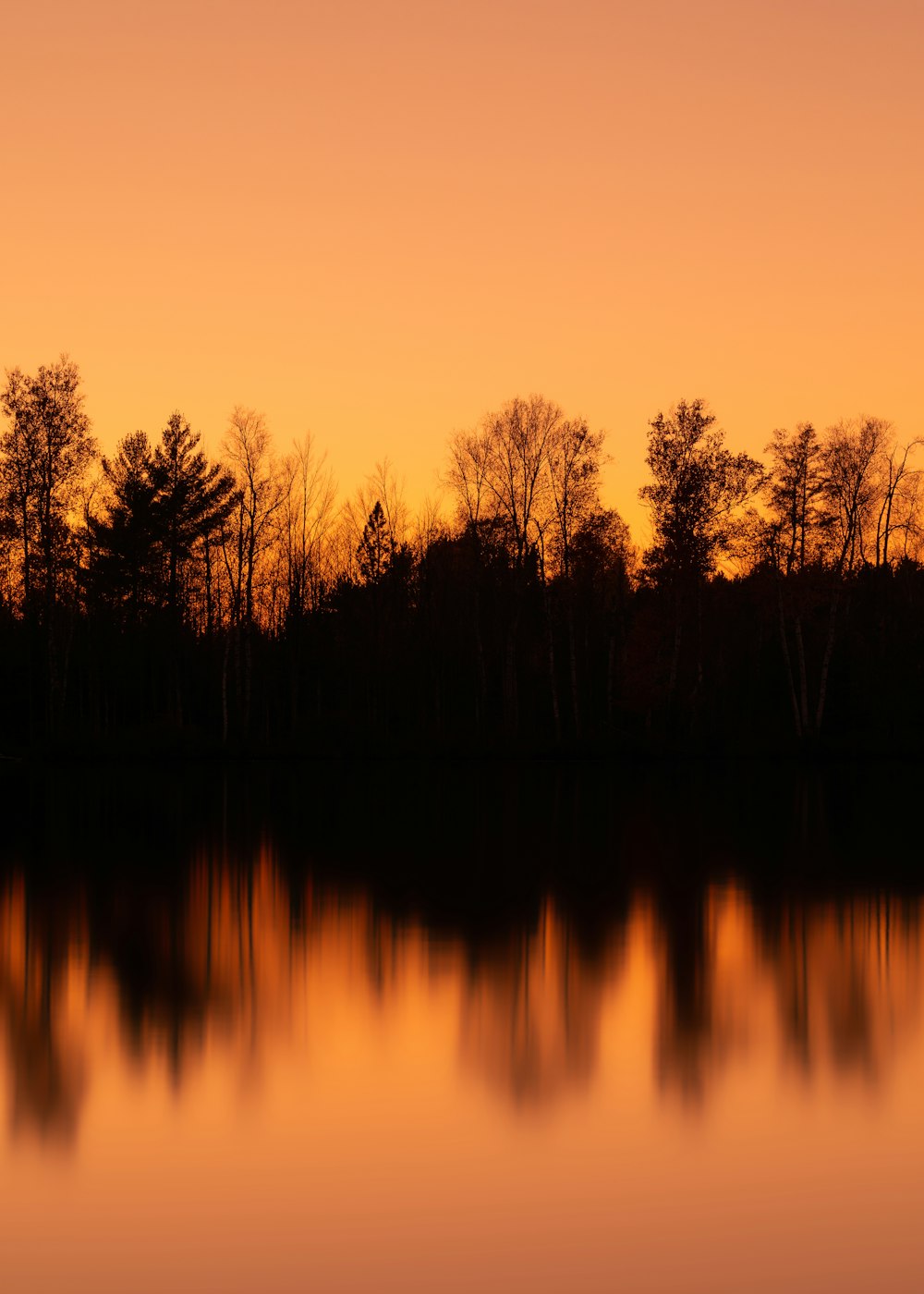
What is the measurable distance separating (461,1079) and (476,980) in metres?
2.61

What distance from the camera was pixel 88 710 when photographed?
6688cm

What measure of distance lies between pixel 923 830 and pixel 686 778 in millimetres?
18262

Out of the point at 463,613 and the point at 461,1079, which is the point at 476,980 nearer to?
the point at 461,1079

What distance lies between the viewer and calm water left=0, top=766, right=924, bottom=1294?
205 inches

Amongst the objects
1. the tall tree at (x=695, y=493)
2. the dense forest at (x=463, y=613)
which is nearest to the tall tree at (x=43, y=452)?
the dense forest at (x=463, y=613)

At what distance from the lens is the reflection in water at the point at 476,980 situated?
7.88 meters

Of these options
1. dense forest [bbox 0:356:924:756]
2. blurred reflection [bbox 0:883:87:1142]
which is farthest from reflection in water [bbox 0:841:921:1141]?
dense forest [bbox 0:356:924:756]

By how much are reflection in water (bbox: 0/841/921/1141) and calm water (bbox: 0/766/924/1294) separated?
0.04 meters

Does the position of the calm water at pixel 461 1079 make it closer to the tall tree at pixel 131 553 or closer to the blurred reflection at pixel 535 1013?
the blurred reflection at pixel 535 1013

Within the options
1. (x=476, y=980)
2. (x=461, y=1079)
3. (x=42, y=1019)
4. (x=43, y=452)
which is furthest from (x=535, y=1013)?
(x=43, y=452)

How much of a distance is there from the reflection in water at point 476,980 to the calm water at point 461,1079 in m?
0.04

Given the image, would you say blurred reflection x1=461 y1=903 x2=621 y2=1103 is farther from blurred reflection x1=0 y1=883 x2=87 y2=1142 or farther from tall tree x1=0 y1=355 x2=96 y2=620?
tall tree x1=0 y1=355 x2=96 y2=620

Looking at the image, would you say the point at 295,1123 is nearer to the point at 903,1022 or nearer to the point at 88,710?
the point at 903,1022

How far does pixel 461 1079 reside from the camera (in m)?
7.52
